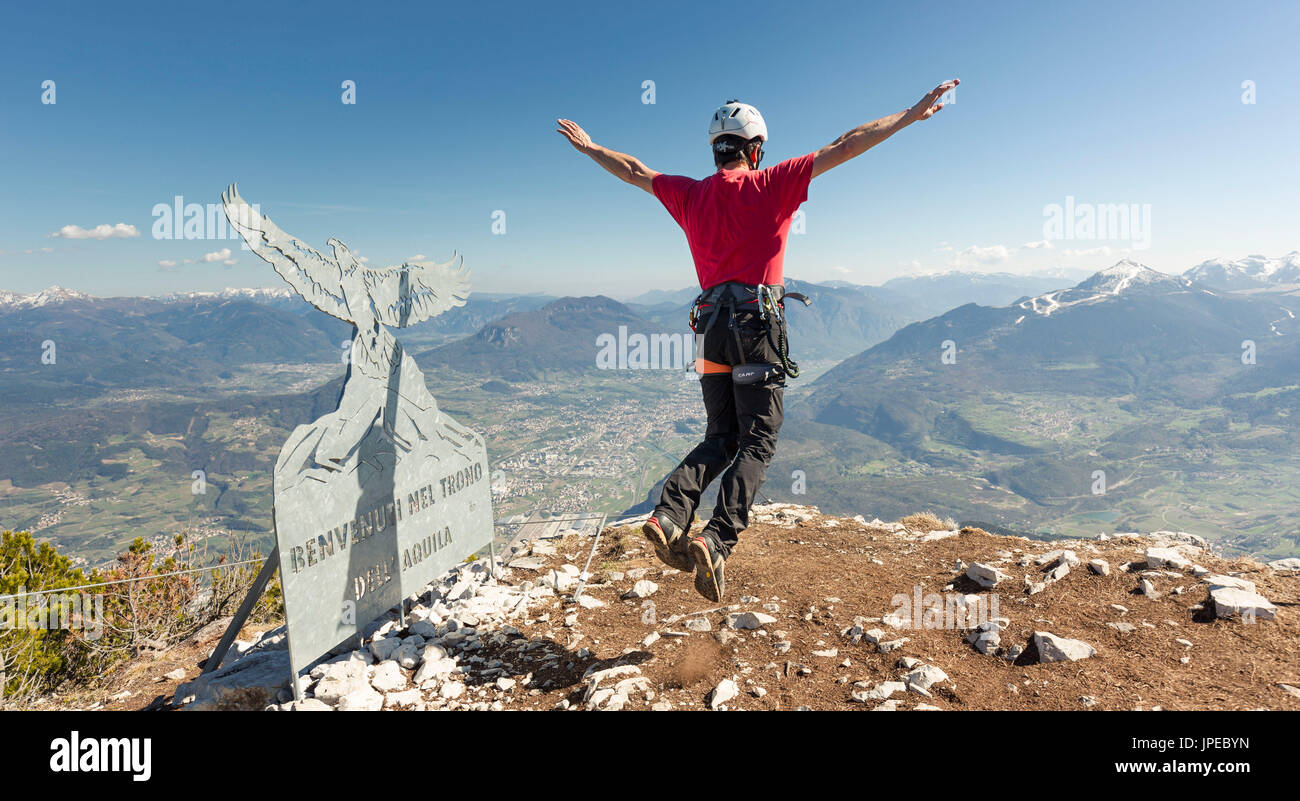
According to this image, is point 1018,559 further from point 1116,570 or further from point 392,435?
→ point 392,435

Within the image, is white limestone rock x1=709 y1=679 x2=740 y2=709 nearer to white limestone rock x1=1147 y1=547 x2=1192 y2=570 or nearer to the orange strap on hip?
the orange strap on hip

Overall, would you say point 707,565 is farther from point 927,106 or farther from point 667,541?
point 927,106

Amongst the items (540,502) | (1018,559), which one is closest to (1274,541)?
(540,502)

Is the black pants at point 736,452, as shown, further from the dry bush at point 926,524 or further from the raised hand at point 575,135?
the dry bush at point 926,524

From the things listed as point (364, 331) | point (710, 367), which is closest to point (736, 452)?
point (710, 367)

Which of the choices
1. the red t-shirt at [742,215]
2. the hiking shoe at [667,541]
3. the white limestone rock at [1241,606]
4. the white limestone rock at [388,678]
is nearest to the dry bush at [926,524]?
the white limestone rock at [1241,606]
